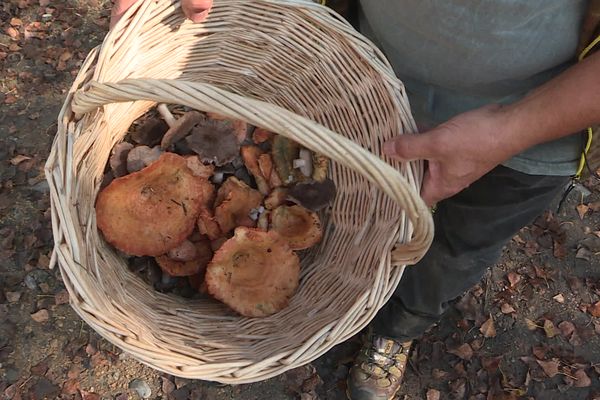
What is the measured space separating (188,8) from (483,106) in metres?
1.02

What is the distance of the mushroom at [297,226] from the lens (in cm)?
213

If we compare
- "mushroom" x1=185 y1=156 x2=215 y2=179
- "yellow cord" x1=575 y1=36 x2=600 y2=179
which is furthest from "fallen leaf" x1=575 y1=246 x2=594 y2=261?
"mushroom" x1=185 y1=156 x2=215 y2=179

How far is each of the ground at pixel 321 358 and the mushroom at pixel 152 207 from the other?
860mm

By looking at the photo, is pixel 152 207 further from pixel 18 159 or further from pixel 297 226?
pixel 18 159

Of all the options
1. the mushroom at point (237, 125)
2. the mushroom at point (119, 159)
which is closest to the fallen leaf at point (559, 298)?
the mushroom at point (237, 125)

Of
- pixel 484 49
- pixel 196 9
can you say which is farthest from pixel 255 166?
pixel 484 49

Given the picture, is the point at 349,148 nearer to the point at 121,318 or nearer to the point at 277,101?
the point at 121,318

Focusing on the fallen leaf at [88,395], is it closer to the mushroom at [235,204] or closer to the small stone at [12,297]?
the small stone at [12,297]

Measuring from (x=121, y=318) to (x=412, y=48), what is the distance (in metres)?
1.21

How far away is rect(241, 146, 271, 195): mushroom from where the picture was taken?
2232 mm

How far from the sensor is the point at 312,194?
2.14 meters

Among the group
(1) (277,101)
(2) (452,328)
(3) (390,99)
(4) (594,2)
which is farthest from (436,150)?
(2) (452,328)

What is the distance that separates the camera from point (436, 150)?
1.63m

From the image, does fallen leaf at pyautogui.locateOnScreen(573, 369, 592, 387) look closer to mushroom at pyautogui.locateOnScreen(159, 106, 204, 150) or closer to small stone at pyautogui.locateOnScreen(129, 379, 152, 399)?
small stone at pyautogui.locateOnScreen(129, 379, 152, 399)
